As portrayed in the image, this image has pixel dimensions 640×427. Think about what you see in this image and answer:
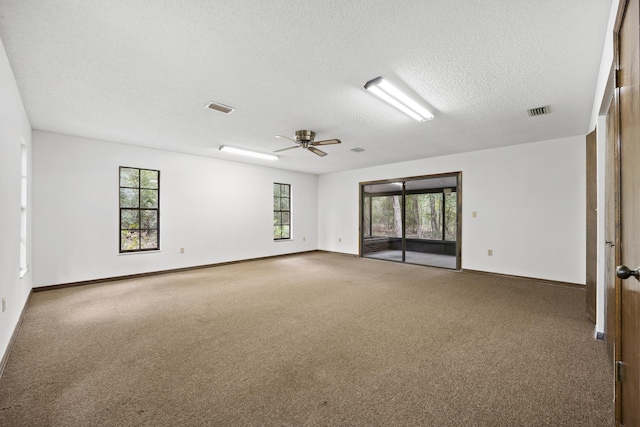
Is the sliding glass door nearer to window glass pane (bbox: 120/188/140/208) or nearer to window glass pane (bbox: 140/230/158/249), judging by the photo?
window glass pane (bbox: 140/230/158/249)

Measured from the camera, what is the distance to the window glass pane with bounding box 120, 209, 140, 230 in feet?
16.4

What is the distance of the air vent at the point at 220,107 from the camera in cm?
319

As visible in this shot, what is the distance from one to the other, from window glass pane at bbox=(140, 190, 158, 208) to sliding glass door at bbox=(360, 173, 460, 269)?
5162mm

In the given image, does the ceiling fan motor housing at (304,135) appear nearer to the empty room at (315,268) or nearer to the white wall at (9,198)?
the empty room at (315,268)

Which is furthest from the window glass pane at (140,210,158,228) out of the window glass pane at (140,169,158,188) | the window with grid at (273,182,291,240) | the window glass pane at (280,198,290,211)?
the window glass pane at (280,198,290,211)

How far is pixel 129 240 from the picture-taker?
5.09 m

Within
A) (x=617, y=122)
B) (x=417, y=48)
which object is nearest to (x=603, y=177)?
(x=617, y=122)

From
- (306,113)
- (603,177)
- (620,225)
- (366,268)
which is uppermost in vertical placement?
(306,113)

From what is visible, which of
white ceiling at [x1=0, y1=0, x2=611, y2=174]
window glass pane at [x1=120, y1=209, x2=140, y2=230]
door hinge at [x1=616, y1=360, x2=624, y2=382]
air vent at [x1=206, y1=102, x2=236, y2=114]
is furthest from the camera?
window glass pane at [x1=120, y1=209, x2=140, y2=230]

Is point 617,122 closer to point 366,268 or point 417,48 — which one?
point 417,48

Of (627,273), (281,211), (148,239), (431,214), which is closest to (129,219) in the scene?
(148,239)

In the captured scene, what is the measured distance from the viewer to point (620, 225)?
1.39 m

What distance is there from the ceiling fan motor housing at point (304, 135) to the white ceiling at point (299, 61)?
11cm

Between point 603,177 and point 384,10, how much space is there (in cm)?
251
